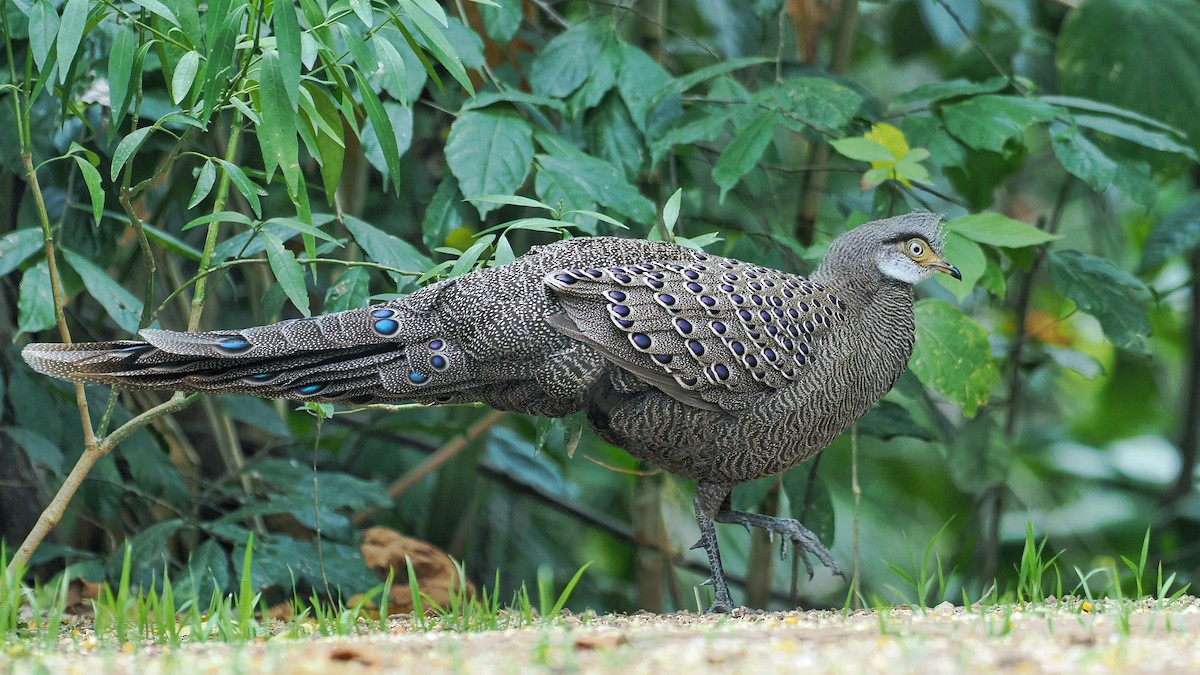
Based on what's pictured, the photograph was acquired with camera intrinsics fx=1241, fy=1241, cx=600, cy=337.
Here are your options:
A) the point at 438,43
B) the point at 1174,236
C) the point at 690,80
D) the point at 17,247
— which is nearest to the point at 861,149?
the point at 690,80

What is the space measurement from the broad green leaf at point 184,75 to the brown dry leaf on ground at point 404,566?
202 cm

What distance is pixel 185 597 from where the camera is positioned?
4539 mm

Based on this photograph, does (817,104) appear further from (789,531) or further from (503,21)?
(789,531)

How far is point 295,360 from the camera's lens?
11.6ft

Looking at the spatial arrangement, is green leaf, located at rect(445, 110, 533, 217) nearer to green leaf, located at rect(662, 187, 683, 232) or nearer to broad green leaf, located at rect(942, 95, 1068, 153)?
green leaf, located at rect(662, 187, 683, 232)

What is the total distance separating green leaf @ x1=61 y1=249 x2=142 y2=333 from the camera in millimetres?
3986

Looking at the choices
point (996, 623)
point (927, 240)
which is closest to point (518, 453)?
point (927, 240)

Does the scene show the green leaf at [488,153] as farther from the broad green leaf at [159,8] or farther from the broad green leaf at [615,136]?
the broad green leaf at [159,8]

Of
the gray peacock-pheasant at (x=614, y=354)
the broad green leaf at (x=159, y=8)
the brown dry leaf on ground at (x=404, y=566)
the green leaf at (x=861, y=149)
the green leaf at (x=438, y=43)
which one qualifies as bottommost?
the brown dry leaf on ground at (x=404, y=566)

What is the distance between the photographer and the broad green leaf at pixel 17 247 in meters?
3.96

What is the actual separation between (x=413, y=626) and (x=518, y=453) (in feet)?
10.7

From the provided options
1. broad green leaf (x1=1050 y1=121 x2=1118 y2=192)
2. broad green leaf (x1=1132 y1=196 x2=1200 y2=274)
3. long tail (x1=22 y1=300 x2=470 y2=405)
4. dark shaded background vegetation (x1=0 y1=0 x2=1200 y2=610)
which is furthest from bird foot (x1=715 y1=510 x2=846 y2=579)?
broad green leaf (x1=1132 y1=196 x2=1200 y2=274)

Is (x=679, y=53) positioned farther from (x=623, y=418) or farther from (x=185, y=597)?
(x=185, y=597)

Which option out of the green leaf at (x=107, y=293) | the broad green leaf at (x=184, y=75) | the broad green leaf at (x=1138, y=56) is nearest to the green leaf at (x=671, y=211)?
the broad green leaf at (x=184, y=75)
